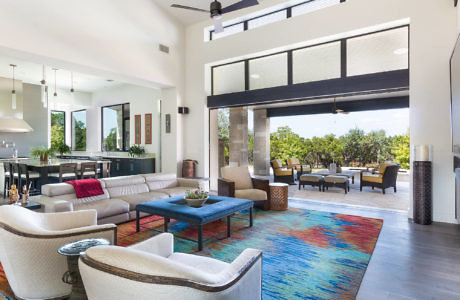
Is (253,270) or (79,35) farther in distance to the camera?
(79,35)

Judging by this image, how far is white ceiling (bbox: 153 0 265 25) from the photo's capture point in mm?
6324

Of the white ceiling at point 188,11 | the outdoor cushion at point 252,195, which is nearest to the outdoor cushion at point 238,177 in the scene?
the outdoor cushion at point 252,195

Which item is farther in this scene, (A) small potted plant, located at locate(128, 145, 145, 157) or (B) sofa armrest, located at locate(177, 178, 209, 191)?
(A) small potted plant, located at locate(128, 145, 145, 157)

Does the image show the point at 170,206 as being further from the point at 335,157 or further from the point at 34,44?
the point at 335,157

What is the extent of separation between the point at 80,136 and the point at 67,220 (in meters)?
10.1

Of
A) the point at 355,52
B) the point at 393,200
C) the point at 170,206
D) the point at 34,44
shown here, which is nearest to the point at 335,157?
the point at 393,200

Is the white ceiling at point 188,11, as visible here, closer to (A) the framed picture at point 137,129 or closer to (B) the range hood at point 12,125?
(A) the framed picture at point 137,129

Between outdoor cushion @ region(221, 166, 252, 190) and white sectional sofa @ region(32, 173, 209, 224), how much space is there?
570 mm

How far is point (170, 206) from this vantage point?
364 cm

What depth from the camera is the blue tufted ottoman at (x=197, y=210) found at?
3227 mm

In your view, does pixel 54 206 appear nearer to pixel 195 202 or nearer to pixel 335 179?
pixel 195 202

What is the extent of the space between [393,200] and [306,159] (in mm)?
5846

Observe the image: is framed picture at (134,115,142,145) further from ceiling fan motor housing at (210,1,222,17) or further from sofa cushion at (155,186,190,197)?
ceiling fan motor housing at (210,1,222,17)

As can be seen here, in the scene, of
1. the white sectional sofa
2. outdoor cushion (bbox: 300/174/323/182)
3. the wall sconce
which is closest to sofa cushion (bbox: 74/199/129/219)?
the white sectional sofa
